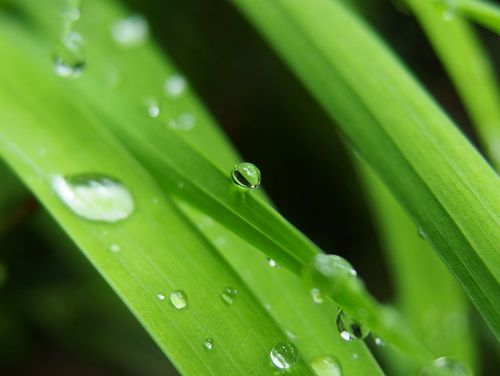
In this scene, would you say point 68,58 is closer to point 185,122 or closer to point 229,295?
point 185,122

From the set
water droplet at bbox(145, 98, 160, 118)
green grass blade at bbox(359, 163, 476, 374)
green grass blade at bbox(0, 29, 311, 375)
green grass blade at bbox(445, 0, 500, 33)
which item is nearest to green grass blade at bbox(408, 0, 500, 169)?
green grass blade at bbox(359, 163, 476, 374)

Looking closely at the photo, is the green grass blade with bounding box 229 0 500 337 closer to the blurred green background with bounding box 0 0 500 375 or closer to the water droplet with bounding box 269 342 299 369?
the water droplet with bounding box 269 342 299 369

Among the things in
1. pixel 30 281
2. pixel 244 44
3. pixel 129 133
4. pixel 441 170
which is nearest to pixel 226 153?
pixel 129 133

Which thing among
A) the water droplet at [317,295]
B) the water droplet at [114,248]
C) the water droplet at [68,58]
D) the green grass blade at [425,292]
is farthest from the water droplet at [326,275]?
the green grass blade at [425,292]

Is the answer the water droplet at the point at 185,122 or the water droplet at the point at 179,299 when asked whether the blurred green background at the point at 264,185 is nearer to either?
the water droplet at the point at 185,122

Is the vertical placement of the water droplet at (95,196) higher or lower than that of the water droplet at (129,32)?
lower

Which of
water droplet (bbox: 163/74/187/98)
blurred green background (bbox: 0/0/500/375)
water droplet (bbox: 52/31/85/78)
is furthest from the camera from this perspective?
blurred green background (bbox: 0/0/500/375)
